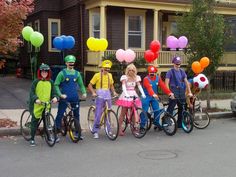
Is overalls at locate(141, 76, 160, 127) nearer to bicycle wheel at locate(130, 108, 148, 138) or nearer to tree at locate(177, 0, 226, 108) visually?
bicycle wheel at locate(130, 108, 148, 138)

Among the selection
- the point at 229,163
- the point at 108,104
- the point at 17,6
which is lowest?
the point at 229,163

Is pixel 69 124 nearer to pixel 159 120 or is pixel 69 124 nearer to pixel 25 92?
pixel 159 120

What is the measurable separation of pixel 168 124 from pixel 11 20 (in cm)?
465

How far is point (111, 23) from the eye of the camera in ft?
68.8

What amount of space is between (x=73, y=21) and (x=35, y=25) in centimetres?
398

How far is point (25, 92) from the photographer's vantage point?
A: 19.1 meters

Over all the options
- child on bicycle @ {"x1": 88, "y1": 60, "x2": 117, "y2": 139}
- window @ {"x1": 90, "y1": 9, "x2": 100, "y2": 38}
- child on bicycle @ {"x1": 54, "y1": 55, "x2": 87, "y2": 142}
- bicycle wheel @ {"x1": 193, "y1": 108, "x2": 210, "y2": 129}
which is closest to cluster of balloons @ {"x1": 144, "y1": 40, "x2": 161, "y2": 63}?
bicycle wheel @ {"x1": 193, "y1": 108, "x2": 210, "y2": 129}

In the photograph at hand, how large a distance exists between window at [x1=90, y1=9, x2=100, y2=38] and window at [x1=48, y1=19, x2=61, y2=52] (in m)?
3.80

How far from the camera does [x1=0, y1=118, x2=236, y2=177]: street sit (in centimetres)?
691

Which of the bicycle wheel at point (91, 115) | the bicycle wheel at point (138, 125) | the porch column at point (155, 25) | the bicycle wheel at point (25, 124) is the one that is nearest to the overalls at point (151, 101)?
the bicycle wheel at point (138, 125)

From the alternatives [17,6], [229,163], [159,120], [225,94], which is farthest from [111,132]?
[225,94]

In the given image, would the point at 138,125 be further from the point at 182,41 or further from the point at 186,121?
the point at 182,41

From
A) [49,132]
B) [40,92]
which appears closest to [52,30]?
[40,92]

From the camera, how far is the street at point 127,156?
6906mm
